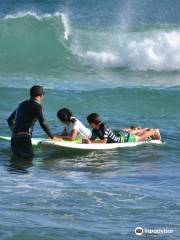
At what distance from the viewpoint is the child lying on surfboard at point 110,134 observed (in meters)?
14.2

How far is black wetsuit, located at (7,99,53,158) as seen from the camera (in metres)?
13.1

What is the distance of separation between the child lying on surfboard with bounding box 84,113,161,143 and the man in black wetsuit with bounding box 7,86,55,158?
1100mm

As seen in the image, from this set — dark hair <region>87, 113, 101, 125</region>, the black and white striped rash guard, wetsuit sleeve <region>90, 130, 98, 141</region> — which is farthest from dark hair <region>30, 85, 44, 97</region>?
wetsuit sleeve <region>90, 130, 98, 141</region>

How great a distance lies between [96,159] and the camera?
14023mm

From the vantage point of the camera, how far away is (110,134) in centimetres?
1462

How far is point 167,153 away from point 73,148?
1.74 meters

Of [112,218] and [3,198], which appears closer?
[112,218]

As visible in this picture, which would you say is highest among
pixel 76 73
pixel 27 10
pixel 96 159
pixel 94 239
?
pixel 27 10

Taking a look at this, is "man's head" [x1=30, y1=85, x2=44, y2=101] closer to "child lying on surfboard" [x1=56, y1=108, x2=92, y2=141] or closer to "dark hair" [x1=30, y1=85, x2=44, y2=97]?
"dark hair" [x1=30, y1=85, x2=44, y2=97]

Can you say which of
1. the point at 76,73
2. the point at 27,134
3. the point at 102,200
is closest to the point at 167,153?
the point at 27,134

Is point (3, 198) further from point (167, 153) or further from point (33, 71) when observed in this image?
point (33, 71)

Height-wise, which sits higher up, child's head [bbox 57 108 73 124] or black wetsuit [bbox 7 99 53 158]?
child's head [bbox 57 108 73 124]

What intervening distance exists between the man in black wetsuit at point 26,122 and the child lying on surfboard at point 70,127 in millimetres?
621

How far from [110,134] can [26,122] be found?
6.37 feet
